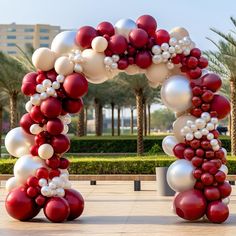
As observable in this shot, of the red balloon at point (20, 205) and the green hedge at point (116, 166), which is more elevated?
the green hedge at point (116, 166)

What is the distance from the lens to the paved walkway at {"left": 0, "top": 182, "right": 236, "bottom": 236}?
804cm

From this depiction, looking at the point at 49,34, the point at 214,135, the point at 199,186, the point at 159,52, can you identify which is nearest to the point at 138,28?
the point at 159,52

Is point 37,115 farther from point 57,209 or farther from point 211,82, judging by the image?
point 211,82

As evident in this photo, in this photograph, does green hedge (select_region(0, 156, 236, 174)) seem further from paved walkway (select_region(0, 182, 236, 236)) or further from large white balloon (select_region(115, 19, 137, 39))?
large white balloon (select_region(115, 19, 137, 39))

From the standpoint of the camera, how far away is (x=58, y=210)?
8.79 m

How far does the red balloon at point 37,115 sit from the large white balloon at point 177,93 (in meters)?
2.04

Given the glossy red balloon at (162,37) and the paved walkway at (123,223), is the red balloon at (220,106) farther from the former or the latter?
the paved walkway at (123,223)

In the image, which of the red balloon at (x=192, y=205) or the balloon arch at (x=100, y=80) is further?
the balloon arch at (x=100, y=80)

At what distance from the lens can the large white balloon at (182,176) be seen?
8977mm

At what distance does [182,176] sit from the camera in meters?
8.98

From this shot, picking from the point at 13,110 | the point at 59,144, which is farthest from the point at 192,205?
the point at 13,110

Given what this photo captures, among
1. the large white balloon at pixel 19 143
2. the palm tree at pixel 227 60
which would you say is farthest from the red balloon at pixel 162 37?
the palm tree at pixel 227 60

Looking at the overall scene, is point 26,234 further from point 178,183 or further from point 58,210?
point 178,183

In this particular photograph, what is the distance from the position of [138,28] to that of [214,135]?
2.17m
